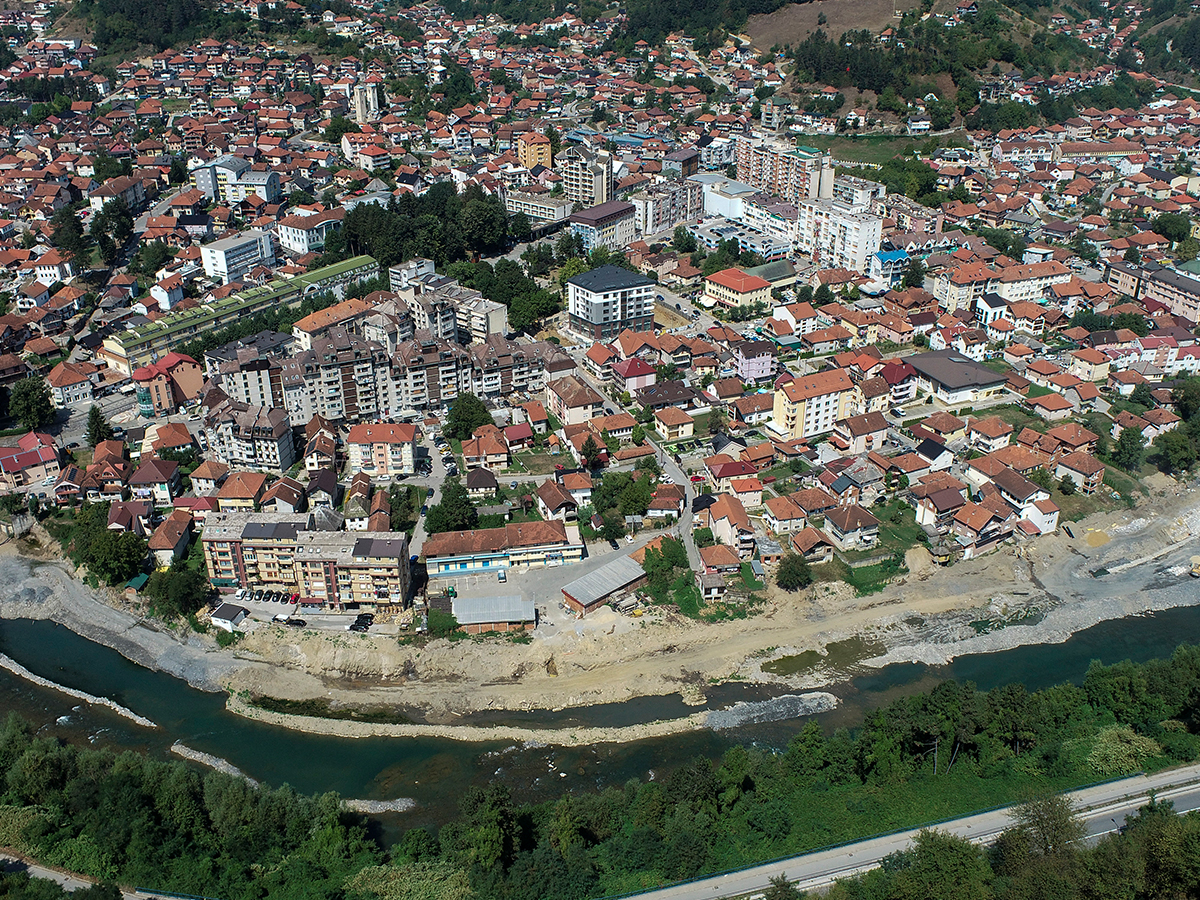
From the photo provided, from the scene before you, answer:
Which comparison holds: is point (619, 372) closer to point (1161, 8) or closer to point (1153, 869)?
point (1153, 869)

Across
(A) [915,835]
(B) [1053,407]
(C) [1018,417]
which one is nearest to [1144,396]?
(B) [1053,407]

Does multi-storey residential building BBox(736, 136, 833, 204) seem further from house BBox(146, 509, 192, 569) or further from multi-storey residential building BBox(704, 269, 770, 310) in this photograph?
house BBox(146, 509, 192, 569)

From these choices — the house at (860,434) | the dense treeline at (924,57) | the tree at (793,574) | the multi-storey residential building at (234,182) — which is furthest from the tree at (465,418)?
the dense treeline at (924,57)

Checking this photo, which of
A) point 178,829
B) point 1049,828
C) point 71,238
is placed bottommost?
point 178,829

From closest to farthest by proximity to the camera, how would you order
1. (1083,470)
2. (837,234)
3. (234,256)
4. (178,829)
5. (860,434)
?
(178,829)
(1083,470)
(860,434)
(234,256)
(837,234)

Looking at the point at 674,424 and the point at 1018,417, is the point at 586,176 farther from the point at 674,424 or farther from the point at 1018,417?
the point at 1018,417

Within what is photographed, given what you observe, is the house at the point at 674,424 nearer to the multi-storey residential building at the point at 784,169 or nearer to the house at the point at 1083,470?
the house at the point at 1083,470

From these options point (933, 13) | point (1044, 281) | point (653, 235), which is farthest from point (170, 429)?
point (933, 13)
